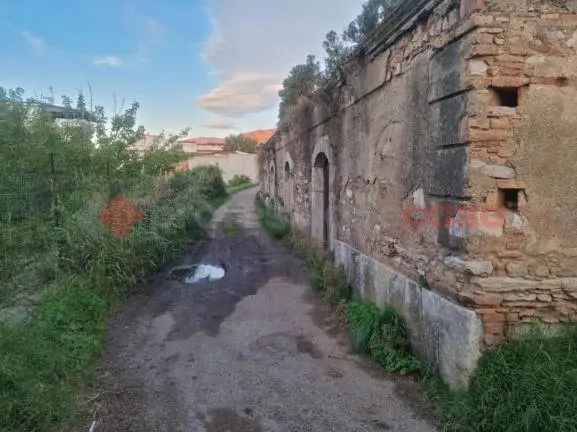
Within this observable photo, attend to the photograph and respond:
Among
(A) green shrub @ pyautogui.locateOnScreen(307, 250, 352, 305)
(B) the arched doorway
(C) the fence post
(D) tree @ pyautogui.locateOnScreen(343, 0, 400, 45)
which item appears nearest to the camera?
(A) green shrub @ pyautogui.locateOnScreen(307, 250, 352, 305)

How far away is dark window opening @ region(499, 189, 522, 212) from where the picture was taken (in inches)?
119

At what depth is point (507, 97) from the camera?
3.01 metres

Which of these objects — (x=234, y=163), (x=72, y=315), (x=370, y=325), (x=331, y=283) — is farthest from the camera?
(x=234, y=163)

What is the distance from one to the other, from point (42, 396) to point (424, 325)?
3159mm

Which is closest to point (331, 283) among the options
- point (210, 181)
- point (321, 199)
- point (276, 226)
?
point (321, 199)

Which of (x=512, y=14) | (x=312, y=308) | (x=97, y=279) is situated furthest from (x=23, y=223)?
(x=512, y=14)

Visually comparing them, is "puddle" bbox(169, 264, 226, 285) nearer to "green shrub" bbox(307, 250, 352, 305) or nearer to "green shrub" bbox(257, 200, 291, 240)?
"green shrub" bbox(307, 250, 352, 305)

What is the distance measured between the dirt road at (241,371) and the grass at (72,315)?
29 centimetres

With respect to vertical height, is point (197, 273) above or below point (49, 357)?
below

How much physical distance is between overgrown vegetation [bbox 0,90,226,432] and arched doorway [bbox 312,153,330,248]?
298 cm

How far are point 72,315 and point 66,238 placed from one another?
5.88 feet

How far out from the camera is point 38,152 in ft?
18.6

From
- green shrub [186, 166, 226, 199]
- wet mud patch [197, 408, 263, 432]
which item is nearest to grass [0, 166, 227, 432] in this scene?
wet mud patch [197, 408, 263, 432]

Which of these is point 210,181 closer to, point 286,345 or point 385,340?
point 286,345
